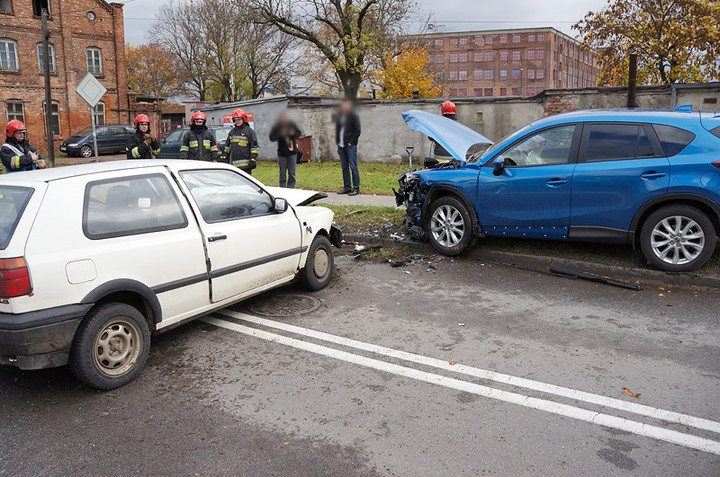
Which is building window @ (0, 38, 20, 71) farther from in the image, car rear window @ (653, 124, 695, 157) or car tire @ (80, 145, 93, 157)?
car rear window @ (653, 124, 695, 157)

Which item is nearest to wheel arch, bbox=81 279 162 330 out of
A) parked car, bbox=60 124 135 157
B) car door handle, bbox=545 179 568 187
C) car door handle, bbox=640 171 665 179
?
car door handle, bbox=545 179 568 187

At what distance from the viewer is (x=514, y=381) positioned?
13.6 feet

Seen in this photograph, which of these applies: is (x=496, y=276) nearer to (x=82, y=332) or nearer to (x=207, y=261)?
(x=207, y=261)

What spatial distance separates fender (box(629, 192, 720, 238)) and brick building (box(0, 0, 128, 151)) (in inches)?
1482

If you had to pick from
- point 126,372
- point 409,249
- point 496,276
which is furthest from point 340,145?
point 126,372

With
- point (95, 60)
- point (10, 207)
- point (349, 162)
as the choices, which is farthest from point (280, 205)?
point (95, 60)

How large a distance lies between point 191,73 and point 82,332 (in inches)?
1946

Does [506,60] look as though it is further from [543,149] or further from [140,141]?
[543,149]

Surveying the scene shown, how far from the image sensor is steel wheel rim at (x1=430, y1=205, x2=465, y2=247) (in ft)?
25.2

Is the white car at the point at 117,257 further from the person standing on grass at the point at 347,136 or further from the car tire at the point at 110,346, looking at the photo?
the person standing on grass at the point at 347,136

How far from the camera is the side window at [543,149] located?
22.7 feet

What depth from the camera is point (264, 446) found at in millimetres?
3336

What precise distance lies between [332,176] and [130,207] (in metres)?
12.1

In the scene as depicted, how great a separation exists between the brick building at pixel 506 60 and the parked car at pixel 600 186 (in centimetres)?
9299
